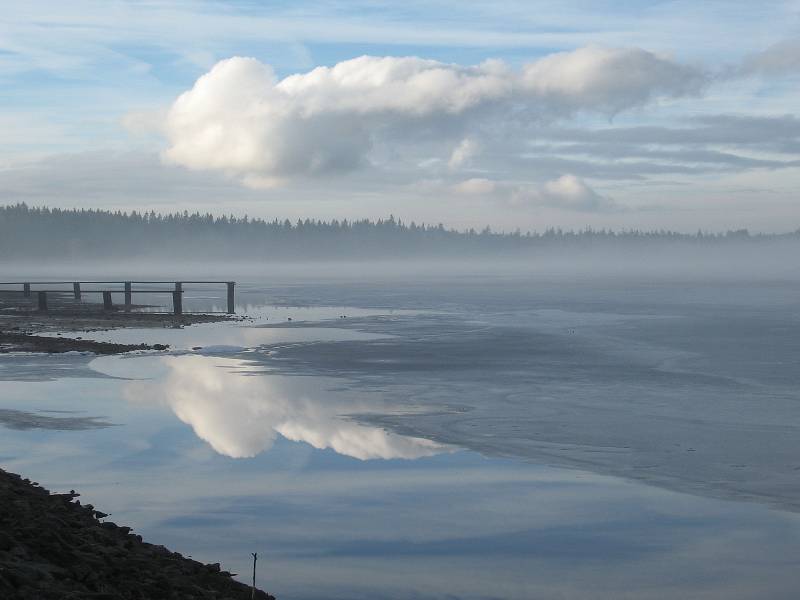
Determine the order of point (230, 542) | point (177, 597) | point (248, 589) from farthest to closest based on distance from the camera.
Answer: point (230, 542), point (248, 589), point (177, 597)

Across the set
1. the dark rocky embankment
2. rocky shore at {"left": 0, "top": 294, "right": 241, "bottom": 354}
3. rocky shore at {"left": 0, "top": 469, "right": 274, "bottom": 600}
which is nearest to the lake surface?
rocky shore at {"left": 0, "top": 469, "right": 274, "bottom": 600}

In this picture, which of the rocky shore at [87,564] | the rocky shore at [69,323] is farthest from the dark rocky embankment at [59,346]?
the rocky shore at [87,564]

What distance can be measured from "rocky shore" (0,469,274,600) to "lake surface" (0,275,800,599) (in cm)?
49

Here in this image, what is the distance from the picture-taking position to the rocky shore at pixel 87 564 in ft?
25.8

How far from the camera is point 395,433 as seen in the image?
54.8ft

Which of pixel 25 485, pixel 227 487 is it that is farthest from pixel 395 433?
pixel 25 485

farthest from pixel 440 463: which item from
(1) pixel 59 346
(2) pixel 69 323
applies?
(2) pixel 69 323

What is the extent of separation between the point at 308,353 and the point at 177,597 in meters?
22.8

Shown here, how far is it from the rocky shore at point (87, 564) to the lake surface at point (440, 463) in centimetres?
49

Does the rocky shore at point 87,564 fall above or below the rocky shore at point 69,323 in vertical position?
above

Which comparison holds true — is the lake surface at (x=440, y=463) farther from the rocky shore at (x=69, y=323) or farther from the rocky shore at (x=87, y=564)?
the rocky shore at (x=69, y=323)

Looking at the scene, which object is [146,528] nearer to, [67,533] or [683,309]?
[67,533]

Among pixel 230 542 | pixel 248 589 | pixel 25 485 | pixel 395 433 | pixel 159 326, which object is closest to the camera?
pixel 248 589

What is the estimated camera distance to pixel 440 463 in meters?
14.4
